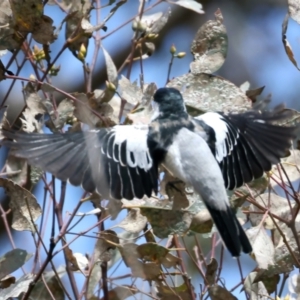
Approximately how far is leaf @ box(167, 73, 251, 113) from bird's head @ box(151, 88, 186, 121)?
0.09ft

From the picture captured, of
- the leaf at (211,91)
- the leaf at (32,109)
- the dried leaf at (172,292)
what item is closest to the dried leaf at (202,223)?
the dried leaf at (172,292)

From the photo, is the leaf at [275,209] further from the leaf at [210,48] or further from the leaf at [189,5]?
the leaf at [189,5]

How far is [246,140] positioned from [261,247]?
0.30 metres

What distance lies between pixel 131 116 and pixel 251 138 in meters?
0.32

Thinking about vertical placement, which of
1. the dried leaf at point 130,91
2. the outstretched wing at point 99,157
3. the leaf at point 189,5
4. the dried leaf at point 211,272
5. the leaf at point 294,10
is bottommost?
the dried leaf at point 211,272

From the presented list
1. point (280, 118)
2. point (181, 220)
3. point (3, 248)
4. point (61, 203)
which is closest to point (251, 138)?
point (280, 118)

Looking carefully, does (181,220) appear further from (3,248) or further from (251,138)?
(3,248)

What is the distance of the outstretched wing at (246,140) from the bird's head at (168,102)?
0.07 meters

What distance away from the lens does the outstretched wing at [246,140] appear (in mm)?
1430

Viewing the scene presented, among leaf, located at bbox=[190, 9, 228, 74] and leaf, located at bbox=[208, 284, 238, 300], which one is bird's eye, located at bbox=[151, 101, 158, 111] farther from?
leaf, located at bbox=[208, 284, 238, 300]

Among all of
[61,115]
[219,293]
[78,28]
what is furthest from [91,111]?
[219,293]

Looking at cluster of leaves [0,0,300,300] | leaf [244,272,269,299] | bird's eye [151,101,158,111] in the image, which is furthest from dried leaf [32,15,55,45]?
leaf [244,272,269,299]

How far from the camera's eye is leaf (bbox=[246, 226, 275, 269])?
1.33 m

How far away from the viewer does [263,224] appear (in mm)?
1423
